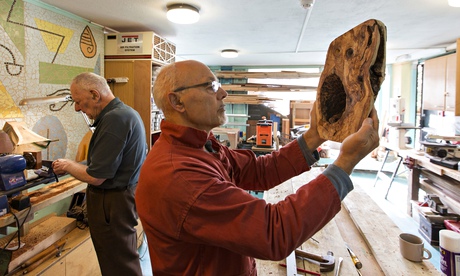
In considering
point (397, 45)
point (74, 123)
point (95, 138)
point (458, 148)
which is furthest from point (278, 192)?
point (397, 45)

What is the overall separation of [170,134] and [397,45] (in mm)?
4601

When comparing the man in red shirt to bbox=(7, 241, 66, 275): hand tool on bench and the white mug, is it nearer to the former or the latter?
the white mug

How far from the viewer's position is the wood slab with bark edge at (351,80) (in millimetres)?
878

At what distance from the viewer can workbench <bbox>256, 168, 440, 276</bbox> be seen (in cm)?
129

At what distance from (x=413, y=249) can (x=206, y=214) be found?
123cm

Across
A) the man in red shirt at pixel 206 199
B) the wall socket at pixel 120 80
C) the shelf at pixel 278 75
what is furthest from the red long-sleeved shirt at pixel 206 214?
the shelf at pixel 278 75

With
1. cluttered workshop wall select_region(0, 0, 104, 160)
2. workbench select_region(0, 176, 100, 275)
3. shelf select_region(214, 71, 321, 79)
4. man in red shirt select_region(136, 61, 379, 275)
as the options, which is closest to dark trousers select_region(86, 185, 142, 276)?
workbench select_region(0, 176, 100, 275)

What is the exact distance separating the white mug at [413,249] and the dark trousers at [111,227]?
1720mm

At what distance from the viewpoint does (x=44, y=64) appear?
2.50 meters

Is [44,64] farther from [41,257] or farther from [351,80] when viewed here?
[351,80]

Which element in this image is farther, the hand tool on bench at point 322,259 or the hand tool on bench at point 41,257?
the hand tool on bench at point 41,257

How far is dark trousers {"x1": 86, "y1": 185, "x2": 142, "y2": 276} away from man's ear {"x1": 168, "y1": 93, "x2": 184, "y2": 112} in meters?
1.26

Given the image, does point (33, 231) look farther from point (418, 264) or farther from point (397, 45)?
point (397, 45)

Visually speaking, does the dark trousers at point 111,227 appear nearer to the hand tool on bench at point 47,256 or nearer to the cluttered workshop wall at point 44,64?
the hand tool on bench at point 47,256
